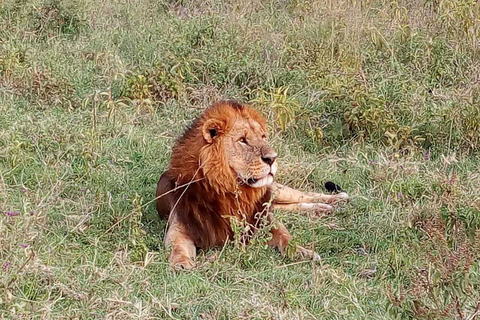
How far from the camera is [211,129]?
4.32 metres

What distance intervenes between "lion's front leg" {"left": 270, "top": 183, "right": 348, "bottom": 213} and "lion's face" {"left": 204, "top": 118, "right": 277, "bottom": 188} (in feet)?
1.48

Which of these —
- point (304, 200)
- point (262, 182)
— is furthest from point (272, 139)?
point (262, 182)

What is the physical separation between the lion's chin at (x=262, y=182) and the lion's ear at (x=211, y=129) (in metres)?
0.29

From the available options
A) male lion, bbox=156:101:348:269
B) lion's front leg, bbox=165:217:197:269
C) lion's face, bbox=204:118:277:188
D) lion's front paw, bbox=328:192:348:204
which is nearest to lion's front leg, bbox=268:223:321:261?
male lion, bbox=156:101:348:269

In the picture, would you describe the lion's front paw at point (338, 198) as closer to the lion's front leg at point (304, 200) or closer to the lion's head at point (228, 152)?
the lion's front leg at point (304, 200)

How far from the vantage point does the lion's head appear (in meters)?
4.27

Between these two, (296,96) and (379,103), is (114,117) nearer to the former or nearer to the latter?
(296,96)

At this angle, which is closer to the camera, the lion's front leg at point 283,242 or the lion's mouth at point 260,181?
the lion's front leg at point 283,242

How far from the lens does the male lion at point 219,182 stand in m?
4.27

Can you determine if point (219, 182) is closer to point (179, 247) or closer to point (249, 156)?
point (249, 156)

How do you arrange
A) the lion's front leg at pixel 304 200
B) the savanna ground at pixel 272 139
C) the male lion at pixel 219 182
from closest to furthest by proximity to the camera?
1. the savanna ground at pixel 272 139
2. the male lion at pixel 219 182
3. the lion's front leg at pixel 304 200

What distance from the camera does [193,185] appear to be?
14.2 feet

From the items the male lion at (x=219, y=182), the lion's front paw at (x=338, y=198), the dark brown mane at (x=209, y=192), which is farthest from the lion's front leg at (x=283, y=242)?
A: the lion's front paw at (x=338, y=198)

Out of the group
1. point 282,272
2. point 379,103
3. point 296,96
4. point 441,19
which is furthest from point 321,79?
point 282,272
